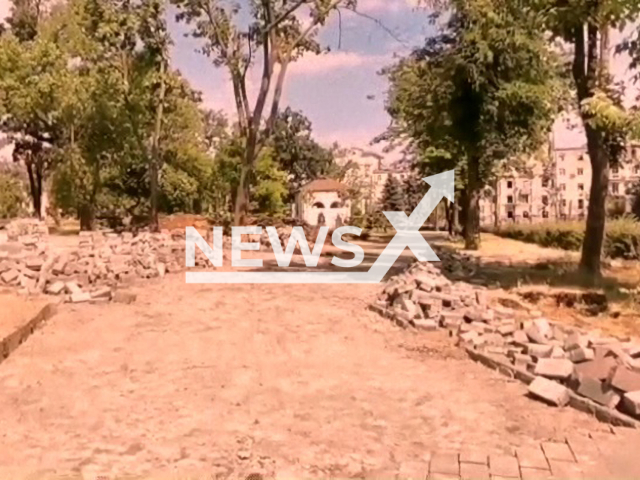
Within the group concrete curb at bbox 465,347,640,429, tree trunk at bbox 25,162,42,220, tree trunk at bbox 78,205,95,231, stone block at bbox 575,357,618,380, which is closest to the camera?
concrete curb at bbox 465,347,640,429

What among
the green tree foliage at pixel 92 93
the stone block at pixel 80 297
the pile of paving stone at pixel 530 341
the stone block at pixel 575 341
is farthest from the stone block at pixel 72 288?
the green tree foliage at pixel 92 93

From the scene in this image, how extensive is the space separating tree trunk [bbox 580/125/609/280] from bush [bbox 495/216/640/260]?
21.5 feet

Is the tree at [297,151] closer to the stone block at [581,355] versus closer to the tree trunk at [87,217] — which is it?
the tree trunk at [87,217]

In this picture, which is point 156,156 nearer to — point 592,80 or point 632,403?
point 592,80

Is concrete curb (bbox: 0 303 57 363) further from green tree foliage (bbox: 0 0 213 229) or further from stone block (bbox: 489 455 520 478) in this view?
green tree foliage (bbox: 0 0 213 229)

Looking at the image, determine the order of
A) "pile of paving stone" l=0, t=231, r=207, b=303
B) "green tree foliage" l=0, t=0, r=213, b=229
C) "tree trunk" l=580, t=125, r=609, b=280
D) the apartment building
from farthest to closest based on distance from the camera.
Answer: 1. the apartment building
2. "green tree foliage" l=0, t=0, r=213, b=229
3. "tree trunk" l=580, t=125, r=609, b=280
4. "pile of paving stone" l=0, t=231, r=207, b=303

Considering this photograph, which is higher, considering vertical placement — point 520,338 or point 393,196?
point 393,196

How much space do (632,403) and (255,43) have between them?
72.8 ft

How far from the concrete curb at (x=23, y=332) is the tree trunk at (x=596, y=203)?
11059 millimetres

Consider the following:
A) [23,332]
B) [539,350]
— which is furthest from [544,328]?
[23,332]

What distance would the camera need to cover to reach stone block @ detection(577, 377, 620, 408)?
5.57 m

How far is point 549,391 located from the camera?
5.92 meters

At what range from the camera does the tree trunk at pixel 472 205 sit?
23597 millimetres

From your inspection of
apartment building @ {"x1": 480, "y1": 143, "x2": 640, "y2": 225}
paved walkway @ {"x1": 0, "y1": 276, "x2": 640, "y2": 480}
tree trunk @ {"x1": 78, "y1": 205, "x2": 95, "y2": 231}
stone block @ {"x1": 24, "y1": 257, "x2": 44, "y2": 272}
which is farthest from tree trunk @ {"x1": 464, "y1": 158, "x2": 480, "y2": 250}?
apartment building @ {"x1": 480, "y1": 143, "x2": 640, "y2": 225}
